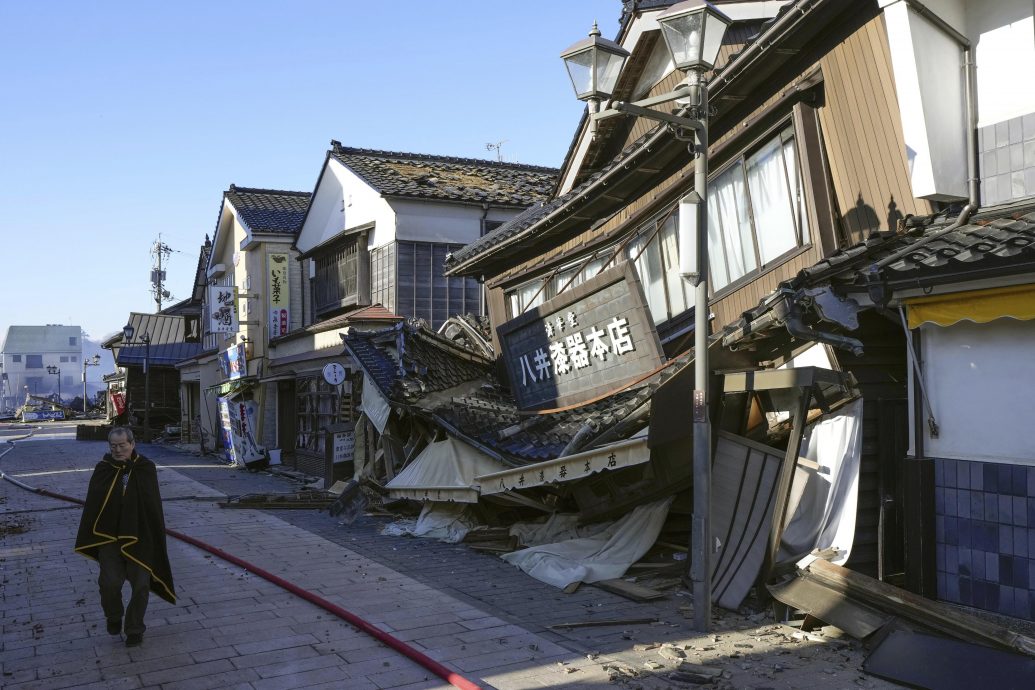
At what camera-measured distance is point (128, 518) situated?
841cm

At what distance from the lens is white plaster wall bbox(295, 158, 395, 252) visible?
2366cm

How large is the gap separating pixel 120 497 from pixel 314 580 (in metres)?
3.51

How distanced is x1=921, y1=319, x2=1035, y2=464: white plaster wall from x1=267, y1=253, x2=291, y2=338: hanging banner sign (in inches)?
941

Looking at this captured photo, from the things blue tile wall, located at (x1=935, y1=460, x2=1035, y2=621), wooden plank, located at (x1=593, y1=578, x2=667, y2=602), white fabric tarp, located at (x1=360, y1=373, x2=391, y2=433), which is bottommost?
wooden plank, located at (x1=593, y1=578, x2=667, y2=602)

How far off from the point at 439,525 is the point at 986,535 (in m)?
9.07

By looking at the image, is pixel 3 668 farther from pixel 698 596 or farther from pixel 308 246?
pixel 308 246

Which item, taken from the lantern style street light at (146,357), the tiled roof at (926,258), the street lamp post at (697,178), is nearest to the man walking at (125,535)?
the street lamp post at (697,178)

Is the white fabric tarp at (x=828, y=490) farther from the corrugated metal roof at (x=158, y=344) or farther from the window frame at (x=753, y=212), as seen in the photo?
the corrugated metal roof at (x=158, y=344)

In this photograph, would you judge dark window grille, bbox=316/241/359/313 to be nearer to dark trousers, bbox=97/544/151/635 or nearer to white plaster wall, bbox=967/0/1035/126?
dark trousers, bbox=97/544/151/635

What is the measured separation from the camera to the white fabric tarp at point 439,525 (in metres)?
14.3

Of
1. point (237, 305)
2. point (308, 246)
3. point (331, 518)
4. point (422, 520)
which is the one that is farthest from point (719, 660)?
point (237, 305)

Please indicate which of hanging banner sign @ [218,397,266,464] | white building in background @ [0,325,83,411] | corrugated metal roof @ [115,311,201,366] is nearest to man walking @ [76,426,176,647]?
hanging banner sign @ [218,397,266,464]

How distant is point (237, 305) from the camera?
29969mm

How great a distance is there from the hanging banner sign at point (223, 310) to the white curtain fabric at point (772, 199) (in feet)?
74.8
